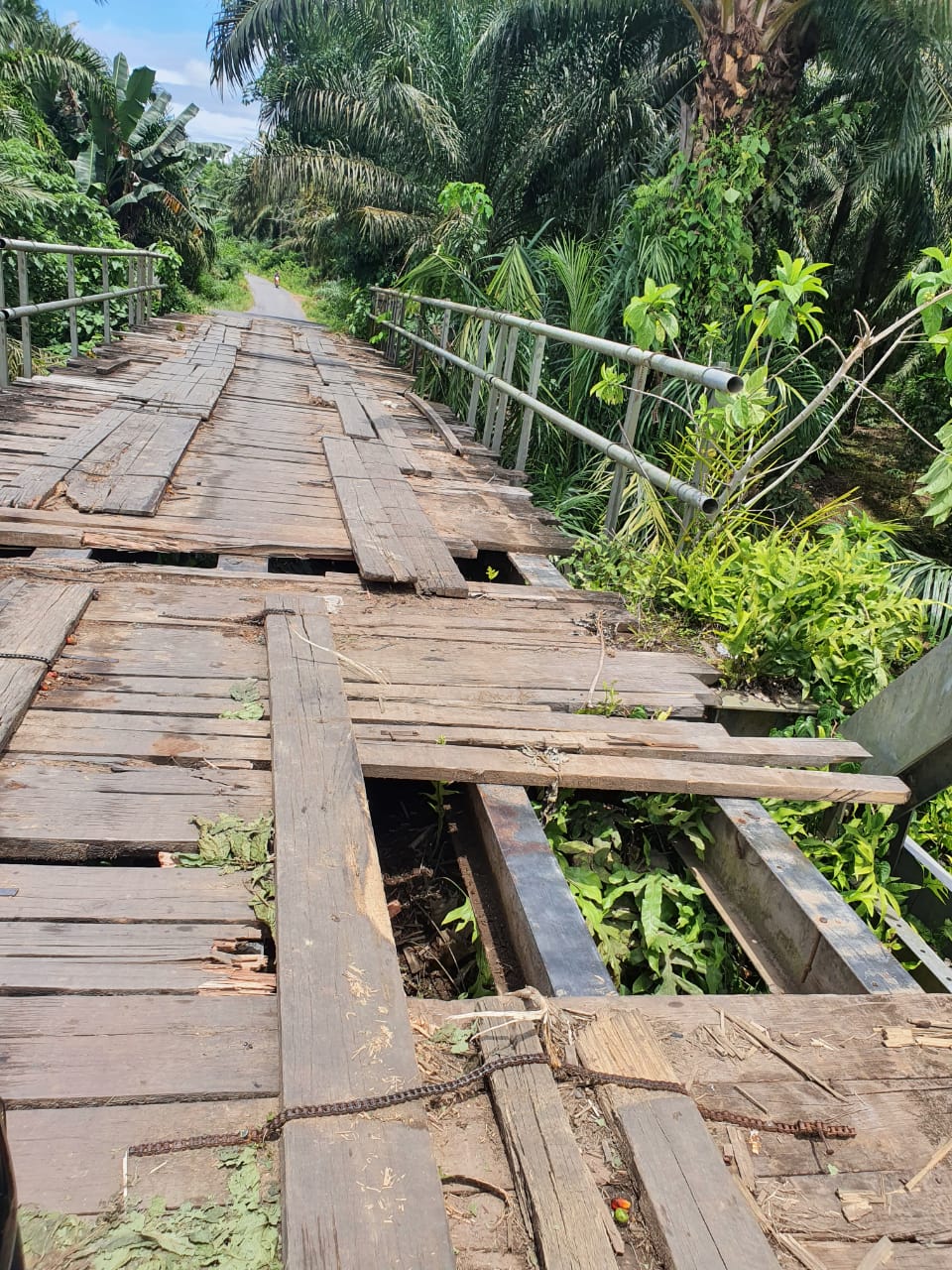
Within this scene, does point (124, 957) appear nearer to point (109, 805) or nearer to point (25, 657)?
point (109, 805)

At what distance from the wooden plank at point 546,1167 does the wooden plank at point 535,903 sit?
24 centimetres

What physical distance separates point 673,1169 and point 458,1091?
34cm

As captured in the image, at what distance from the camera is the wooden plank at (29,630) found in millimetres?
2412

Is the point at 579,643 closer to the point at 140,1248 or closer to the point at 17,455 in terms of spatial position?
the point at 140,1248

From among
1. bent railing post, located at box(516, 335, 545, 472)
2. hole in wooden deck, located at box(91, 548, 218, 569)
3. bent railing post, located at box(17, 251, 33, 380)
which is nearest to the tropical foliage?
bent railing post, located at box(17, 251, 33, 380)

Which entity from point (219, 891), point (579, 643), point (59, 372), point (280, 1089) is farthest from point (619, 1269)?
point (59, 372)

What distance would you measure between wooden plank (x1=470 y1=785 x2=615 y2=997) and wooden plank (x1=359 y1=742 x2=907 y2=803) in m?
0.07

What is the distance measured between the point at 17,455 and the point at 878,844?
4.02 meters

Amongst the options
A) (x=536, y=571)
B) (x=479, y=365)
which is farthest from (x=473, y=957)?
(x=479, y=365)

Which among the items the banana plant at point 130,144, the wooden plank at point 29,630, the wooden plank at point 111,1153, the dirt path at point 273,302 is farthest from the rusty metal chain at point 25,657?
the dirt path at point 273,302

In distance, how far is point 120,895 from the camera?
1838mm

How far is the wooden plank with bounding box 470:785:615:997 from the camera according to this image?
72.1 inches

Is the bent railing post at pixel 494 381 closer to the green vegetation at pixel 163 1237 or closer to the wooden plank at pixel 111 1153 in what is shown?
the wooden plank at pixel 111 1153

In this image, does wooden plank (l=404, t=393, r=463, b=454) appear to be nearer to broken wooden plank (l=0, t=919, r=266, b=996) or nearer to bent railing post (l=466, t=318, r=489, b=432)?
bent railing post (l=466, t=318, r=489, b=432)
